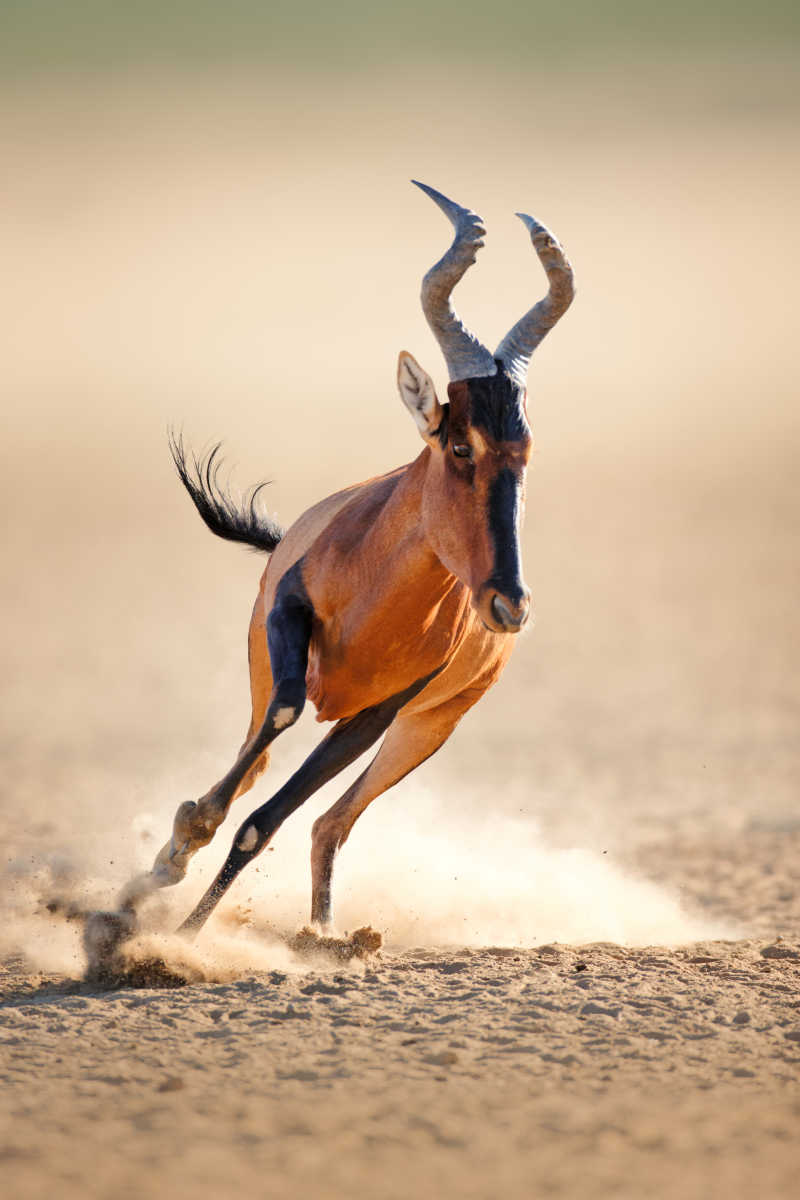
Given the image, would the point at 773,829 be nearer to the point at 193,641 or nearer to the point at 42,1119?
the point at 42,1119

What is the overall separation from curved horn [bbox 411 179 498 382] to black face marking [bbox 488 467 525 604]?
53 cm

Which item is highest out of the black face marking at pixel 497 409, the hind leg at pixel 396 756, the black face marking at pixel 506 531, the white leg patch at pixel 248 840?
the black face marking at pixel 497 409

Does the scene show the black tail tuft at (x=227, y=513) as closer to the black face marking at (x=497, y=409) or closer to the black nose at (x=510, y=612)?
the black face marking at (x=497, y=409)

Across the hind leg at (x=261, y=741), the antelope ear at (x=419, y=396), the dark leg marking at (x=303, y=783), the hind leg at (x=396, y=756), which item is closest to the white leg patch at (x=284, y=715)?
the hind leg at (x=261, y=741)

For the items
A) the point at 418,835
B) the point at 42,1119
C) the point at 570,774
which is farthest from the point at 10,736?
the point at 42,1119

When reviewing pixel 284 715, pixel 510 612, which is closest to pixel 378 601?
pixel 284 715

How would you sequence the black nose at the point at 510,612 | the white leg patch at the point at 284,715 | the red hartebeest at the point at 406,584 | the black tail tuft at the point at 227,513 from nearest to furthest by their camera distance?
the black nose at the point at 510,612 → the red hartebeest at the point at 406,584 → the white leg patch at the point at 284,715 → the black tail tuft at the point at 227,513

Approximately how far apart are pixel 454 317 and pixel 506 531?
106cm

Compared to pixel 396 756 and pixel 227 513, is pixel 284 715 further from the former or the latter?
pixel 227 513

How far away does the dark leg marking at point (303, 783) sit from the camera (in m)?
6.41

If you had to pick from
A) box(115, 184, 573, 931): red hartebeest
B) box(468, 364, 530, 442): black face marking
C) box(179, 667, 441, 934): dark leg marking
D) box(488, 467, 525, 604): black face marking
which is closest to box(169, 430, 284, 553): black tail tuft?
box(115, 184, 573, 931): red hartebeest

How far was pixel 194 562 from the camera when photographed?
38.5 metres

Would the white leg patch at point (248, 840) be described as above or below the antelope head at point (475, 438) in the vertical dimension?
below

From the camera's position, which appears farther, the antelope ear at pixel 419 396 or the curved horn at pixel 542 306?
the curved horn at pixel 542 306
